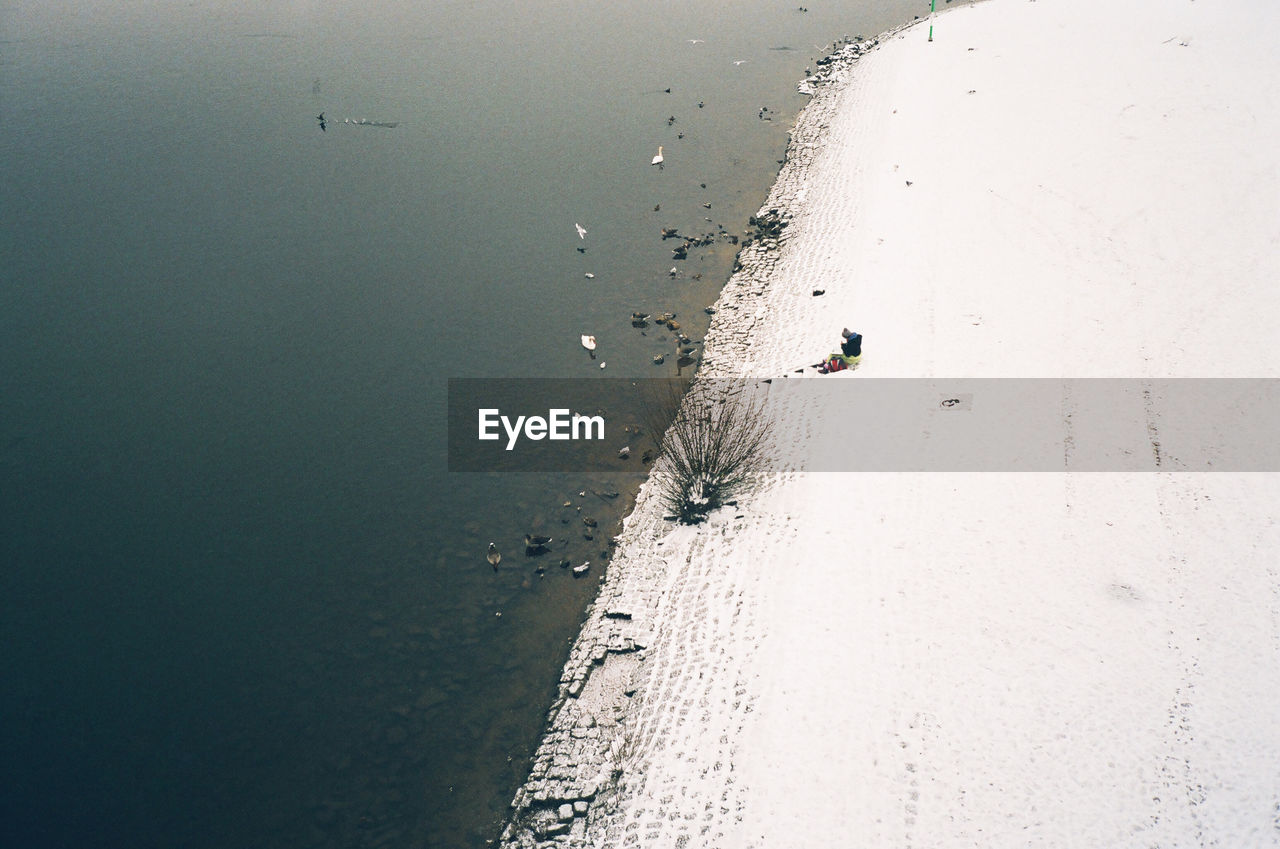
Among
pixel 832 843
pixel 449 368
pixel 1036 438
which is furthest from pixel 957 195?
pixel 832 843

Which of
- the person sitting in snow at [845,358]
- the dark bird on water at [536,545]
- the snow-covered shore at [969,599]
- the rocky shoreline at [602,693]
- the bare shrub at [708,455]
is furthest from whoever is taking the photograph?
the person sitting in snow at [845,358]

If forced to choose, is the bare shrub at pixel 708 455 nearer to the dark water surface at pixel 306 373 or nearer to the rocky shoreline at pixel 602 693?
the rocky shoreline at pixel 602 693

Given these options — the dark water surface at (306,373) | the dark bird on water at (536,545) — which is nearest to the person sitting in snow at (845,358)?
the dark water surface at (306,373)

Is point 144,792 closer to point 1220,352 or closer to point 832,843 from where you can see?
→ point 832,843

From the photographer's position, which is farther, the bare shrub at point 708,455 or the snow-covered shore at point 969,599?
the bare shrub at point 708,455

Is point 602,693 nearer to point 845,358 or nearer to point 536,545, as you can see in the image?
point 536,545

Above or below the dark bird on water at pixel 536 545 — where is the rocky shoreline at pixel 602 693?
below

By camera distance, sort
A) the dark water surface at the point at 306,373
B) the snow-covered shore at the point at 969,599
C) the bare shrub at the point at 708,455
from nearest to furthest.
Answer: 1. the snow-covered shore at the point at 969,599
2. the dark water surface at the point at 306,373
3. the bare shrub at the point at 708,455
